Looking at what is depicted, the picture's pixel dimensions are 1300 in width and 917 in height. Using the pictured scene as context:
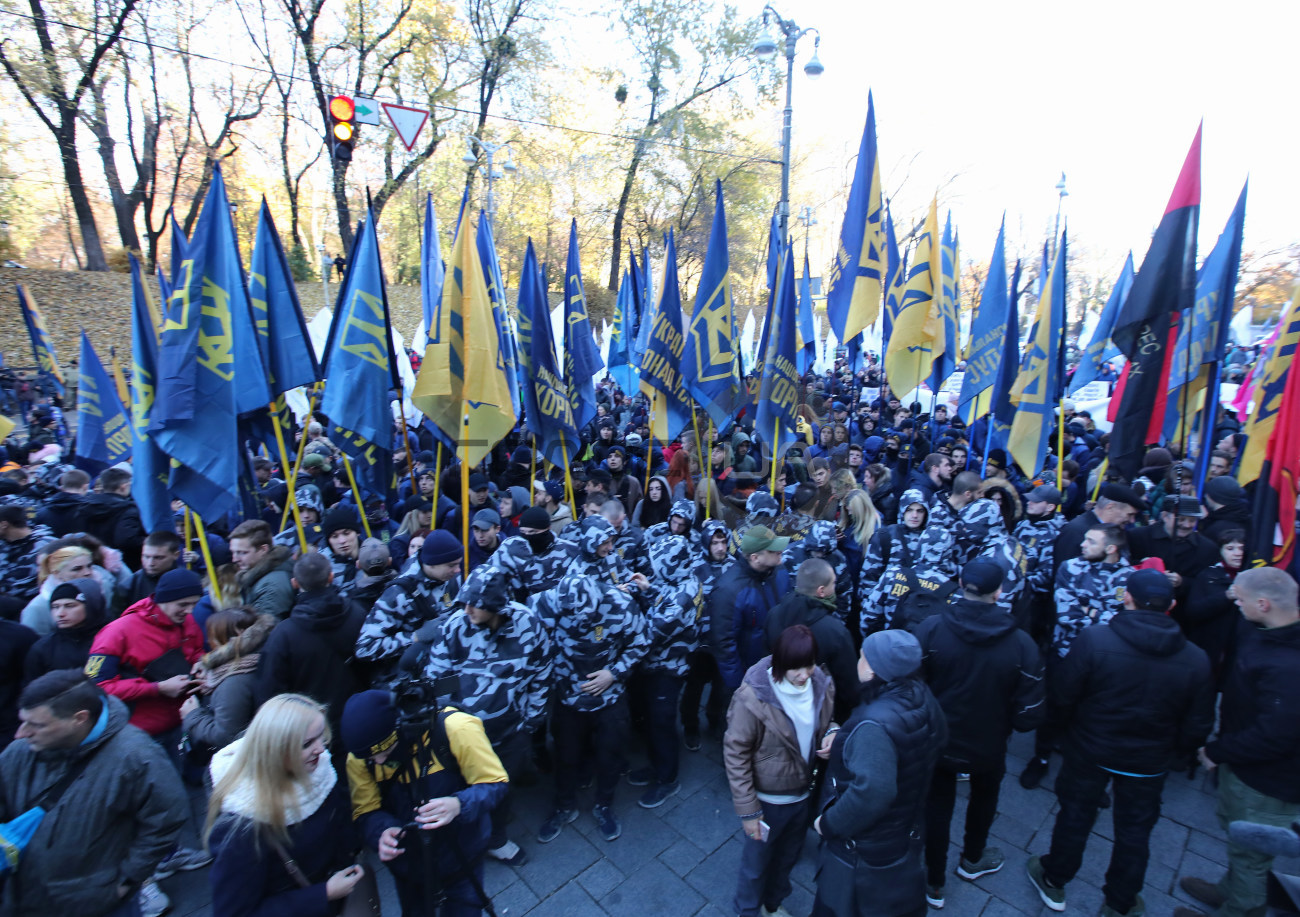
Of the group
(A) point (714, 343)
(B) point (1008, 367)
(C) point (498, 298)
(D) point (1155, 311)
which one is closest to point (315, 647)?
(C) point (498, 298)

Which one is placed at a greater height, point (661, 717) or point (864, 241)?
point (864, 241)

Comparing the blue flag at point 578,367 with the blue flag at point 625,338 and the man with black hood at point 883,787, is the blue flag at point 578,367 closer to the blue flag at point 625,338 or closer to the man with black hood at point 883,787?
the blue flag at point 625,338

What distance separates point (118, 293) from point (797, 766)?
104 feet

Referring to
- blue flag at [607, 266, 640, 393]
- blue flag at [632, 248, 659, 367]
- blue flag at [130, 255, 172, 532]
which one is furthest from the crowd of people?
blue flag at [607, 266, 640, 393]

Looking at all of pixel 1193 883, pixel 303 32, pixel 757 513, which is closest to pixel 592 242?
pixel 303 32

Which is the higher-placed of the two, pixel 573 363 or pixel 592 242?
pixel 592 242

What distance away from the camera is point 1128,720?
3.25 m

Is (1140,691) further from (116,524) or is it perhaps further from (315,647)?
(116,524)

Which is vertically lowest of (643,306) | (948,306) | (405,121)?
(948,306)

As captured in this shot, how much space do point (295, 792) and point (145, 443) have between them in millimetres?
4049

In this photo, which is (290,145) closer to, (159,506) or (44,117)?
(44,117)

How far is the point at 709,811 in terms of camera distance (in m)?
4.39

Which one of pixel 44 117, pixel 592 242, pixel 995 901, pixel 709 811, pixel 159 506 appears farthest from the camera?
pixel 592 242

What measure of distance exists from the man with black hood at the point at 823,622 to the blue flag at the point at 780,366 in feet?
10.9
